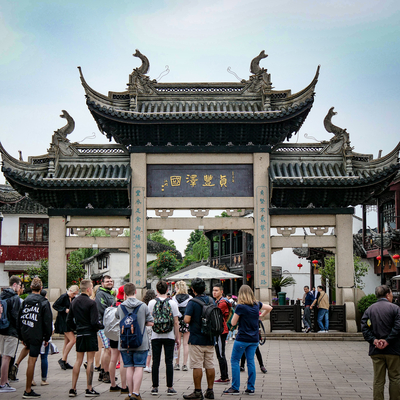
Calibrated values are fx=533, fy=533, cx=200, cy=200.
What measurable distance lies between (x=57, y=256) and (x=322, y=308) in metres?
8.94

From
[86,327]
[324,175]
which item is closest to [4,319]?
[86,327]

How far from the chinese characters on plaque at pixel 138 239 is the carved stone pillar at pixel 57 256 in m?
2.39

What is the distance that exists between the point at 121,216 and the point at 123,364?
404 inches

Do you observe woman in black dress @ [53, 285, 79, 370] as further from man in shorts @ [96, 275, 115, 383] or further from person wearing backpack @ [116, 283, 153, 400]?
→ person wearing backpack @ [116, 283, 153, 400]

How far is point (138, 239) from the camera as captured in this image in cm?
1781

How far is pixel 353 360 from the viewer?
1265 centimetres

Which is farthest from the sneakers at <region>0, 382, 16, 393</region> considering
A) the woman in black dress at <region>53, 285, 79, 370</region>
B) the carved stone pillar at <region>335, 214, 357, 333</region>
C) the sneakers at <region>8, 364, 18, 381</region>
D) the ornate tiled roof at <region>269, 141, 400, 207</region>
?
the carved stone pillar at <region>335, 214, 357, 333</region>

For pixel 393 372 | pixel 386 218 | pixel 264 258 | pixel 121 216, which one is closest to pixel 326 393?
pixel 393 372

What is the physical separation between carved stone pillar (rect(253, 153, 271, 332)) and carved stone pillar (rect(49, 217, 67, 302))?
21.2 feet

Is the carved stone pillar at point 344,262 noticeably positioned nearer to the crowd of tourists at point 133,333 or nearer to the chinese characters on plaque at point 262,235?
the chinese characters on plaque at point 262,235

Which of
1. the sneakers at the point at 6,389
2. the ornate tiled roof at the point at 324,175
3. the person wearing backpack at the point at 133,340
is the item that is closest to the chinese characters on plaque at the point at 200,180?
the ornate tiled roof at the point at 324,175

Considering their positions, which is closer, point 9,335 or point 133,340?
point 133,340

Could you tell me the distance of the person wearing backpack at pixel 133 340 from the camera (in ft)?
25.6

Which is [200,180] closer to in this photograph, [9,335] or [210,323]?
[9,335]
